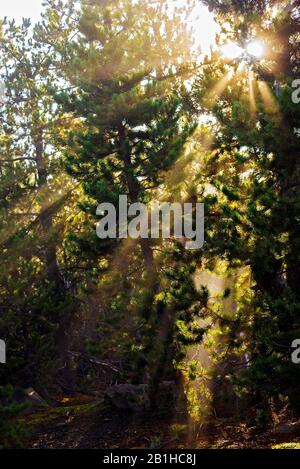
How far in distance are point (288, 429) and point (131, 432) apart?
479 centimetres

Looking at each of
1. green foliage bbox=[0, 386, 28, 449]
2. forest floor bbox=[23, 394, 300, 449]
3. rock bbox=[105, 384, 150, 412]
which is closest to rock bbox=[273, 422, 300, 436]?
forest floor bbox=[23, 394, 300, 449]

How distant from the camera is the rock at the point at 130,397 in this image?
15969mm

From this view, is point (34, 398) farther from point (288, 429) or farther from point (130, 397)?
point (288, 429)

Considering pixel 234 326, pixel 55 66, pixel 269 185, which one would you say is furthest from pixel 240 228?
pixel 55 66

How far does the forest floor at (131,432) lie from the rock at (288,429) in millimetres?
141

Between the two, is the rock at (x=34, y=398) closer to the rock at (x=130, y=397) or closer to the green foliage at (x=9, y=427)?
the rock at (x=130, y=397)

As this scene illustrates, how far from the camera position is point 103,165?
15.1m

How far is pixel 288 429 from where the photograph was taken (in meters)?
11.4

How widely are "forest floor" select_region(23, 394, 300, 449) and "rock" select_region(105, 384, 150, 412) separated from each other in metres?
0.30

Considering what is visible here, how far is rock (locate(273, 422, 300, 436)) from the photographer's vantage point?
11.1m

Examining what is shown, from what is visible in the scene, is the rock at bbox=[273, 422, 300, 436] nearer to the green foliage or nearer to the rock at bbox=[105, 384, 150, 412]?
the rock at bbox=[105, 384, 150, 412]

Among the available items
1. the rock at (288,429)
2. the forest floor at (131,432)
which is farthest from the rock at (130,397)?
the rock at (288,429)

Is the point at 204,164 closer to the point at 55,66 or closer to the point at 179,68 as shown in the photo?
the point at 179,68

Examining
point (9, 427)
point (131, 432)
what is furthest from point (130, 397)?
point (9, 427)
